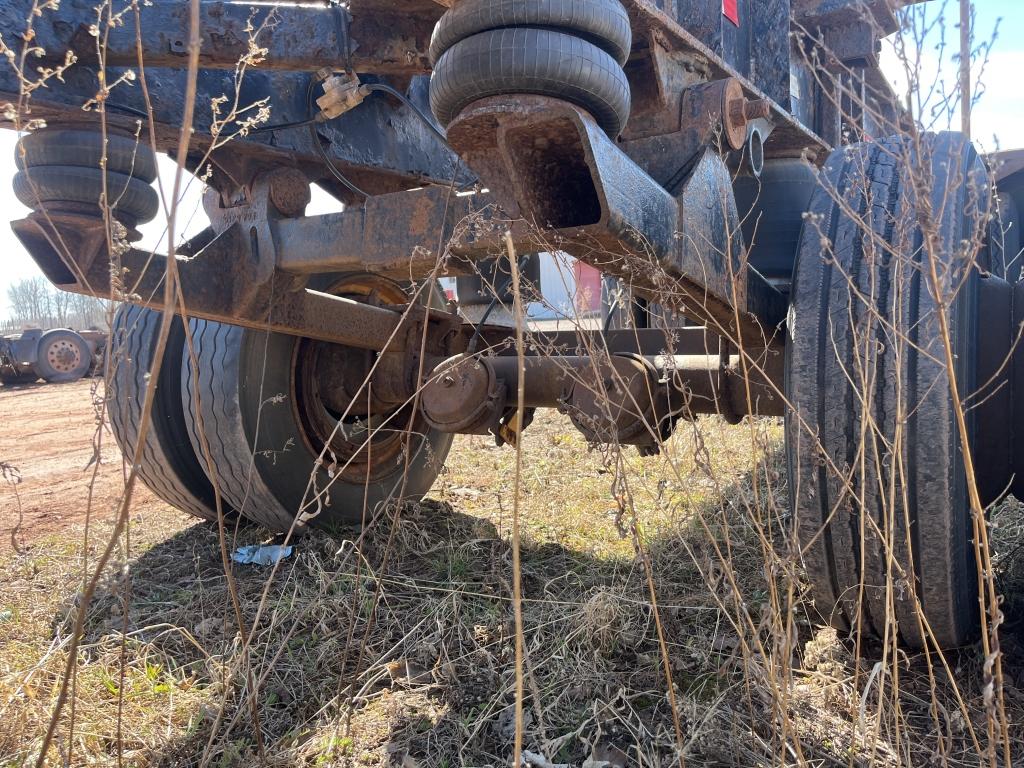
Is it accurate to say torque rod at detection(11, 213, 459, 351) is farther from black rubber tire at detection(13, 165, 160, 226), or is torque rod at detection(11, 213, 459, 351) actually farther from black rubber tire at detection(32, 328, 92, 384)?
black rubber tire at detection(32, 328, 92, 384)

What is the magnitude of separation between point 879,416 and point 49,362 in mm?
14652

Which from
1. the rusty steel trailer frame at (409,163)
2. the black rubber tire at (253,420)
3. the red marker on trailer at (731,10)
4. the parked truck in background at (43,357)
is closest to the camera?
the rusty steel trailer frame at (409,163)

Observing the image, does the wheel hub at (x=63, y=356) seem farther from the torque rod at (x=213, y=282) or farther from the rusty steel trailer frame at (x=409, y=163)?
the torque rod at (x=213, y=282)

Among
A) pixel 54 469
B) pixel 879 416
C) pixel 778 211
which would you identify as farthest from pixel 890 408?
pixel 54 469

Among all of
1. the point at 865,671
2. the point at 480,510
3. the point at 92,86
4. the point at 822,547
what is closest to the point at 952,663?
the point at 865,671

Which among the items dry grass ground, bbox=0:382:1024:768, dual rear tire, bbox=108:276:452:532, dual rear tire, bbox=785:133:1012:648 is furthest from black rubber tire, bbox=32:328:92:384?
dual rear tire, bbox=785:133:1012:648

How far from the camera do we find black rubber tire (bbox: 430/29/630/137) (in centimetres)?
142

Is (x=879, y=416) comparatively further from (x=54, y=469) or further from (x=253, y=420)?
(x=54, y=469)

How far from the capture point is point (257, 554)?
3041mm

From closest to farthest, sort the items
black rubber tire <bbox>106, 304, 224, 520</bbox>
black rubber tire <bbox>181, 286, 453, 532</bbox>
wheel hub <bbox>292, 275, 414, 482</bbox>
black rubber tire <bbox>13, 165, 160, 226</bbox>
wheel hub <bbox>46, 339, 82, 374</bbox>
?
black rubber tire <bbox>13, 165, 160, 226</bbox> → black rubber tire <bbox>181, 286, 453, 532</bbox> → black rubber tire <bbox>106, 304, 224, 520</bbox> → wheel hub <bbox>292, 275, 414, 482</bbox> → wheel hub <bbox>46, 339, 82, 374</bbox>

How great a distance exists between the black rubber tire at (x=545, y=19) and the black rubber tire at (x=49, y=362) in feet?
46.6

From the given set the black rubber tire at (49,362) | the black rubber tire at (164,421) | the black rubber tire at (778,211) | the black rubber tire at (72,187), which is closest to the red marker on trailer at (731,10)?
the black rubber tire at (778,211)

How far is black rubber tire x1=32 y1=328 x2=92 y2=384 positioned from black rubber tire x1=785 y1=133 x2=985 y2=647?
14.4 m

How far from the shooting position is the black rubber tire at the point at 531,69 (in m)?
1.42
